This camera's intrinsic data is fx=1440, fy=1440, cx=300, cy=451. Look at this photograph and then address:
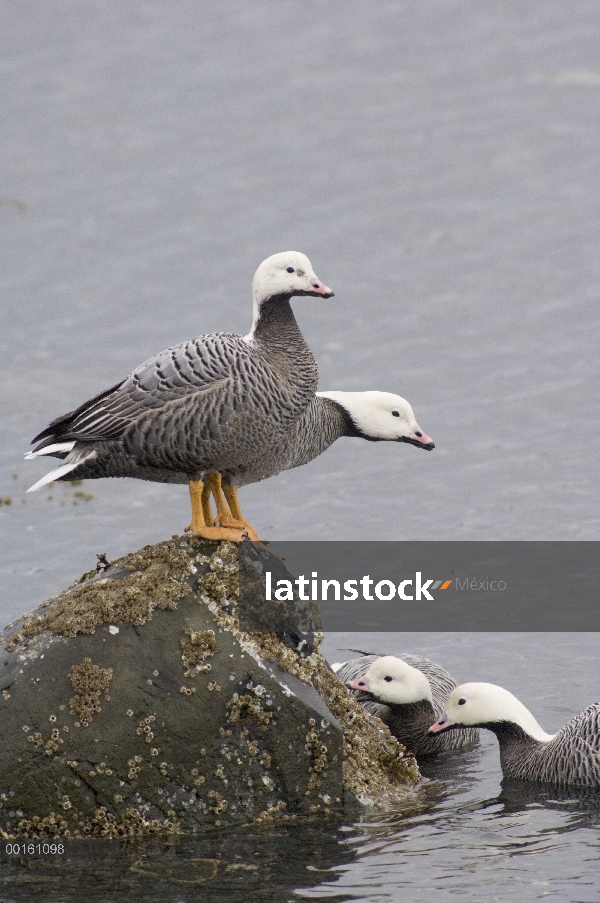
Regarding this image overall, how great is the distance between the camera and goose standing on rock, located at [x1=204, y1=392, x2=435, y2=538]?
10.5 metres

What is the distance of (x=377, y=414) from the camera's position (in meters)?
11.4

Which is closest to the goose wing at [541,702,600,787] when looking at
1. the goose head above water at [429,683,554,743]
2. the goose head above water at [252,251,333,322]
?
the goose head above water at [429,683,554,743]

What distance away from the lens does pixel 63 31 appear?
140 feet

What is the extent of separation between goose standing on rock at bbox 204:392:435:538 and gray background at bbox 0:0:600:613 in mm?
6065

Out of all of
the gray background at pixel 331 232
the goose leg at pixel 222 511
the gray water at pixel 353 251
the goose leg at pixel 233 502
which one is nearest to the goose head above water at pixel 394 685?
the gray water at pixel 353 251

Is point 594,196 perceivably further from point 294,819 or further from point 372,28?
point 294,819

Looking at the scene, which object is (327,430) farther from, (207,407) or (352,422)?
(207,407)

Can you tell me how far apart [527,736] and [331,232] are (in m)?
20.3

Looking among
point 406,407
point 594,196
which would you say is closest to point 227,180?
point 594,196

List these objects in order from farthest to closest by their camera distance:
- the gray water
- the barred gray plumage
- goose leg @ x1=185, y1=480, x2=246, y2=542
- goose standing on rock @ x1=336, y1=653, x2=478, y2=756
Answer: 1. the gray water
2. goose standing on rock @ x1=336, y1=653, x2=478, y2=756
3. the barred gray plumage
4. goose leg @ x1=185, y1=480, x2=246, y2=542

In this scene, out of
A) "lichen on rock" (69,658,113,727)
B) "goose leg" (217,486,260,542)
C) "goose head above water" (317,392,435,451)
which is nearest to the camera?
"lichen on rock" (69,658,113,727)

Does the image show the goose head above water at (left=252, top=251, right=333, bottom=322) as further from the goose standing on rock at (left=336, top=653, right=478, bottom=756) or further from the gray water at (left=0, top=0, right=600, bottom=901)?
the goose standing on rock at (left=336, top=653, right=478, bottom=756)

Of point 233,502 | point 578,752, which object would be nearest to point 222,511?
point 233,502

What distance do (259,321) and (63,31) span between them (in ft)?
115
